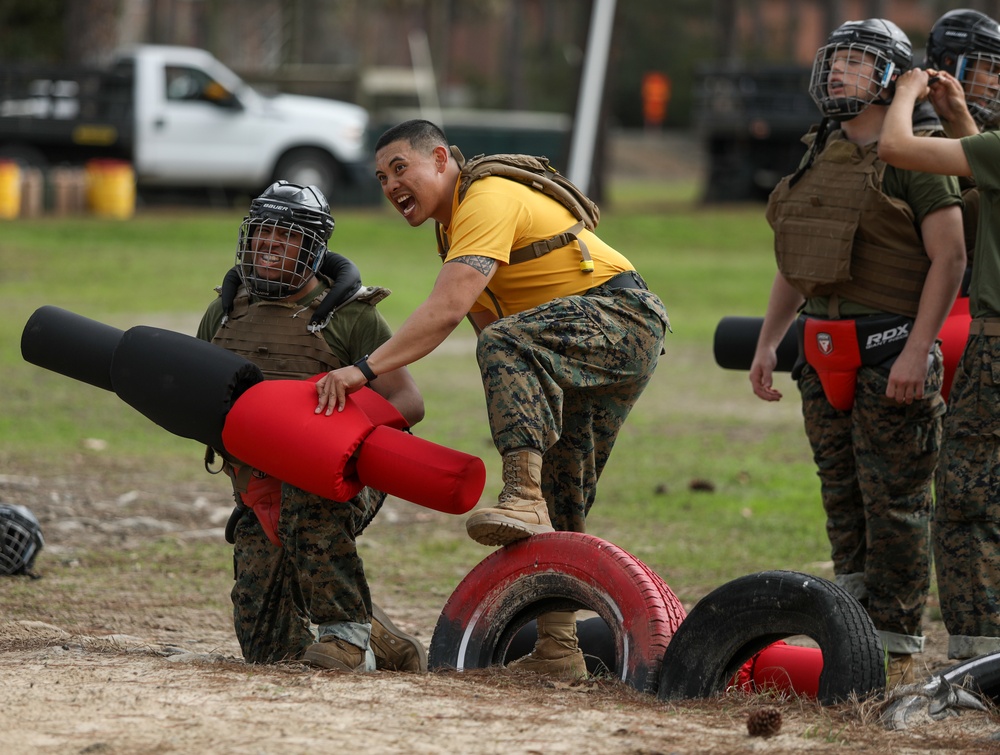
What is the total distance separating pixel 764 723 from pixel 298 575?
74.2 inches

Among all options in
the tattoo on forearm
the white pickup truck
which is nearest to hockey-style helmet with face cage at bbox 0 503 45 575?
the tattoo on forearm

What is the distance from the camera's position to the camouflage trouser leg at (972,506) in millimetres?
5281

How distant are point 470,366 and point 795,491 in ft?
18.8

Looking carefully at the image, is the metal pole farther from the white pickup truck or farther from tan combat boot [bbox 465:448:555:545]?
tan combat boot [bbox 465:448:555:545]

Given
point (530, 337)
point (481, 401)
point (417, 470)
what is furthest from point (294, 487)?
point (481, 401)

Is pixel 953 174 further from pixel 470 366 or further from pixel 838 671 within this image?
pixel 470 366

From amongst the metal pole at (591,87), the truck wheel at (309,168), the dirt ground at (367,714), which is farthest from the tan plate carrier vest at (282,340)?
the truck wheel at (309,168)

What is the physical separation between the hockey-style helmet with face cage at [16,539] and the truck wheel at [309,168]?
1994 centimetres

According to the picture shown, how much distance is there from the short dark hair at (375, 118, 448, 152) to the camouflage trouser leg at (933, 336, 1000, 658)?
2.03 metres

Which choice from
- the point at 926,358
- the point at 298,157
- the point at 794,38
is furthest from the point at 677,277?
the point at 794,38

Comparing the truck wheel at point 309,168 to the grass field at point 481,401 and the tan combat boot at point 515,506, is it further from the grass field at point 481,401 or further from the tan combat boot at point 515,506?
the tan combat boot at point 515,506

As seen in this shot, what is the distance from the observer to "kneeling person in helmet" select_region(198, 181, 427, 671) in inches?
210

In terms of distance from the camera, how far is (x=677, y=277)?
845 inches

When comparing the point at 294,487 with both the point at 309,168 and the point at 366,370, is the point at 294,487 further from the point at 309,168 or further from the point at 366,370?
the point at 309,168
